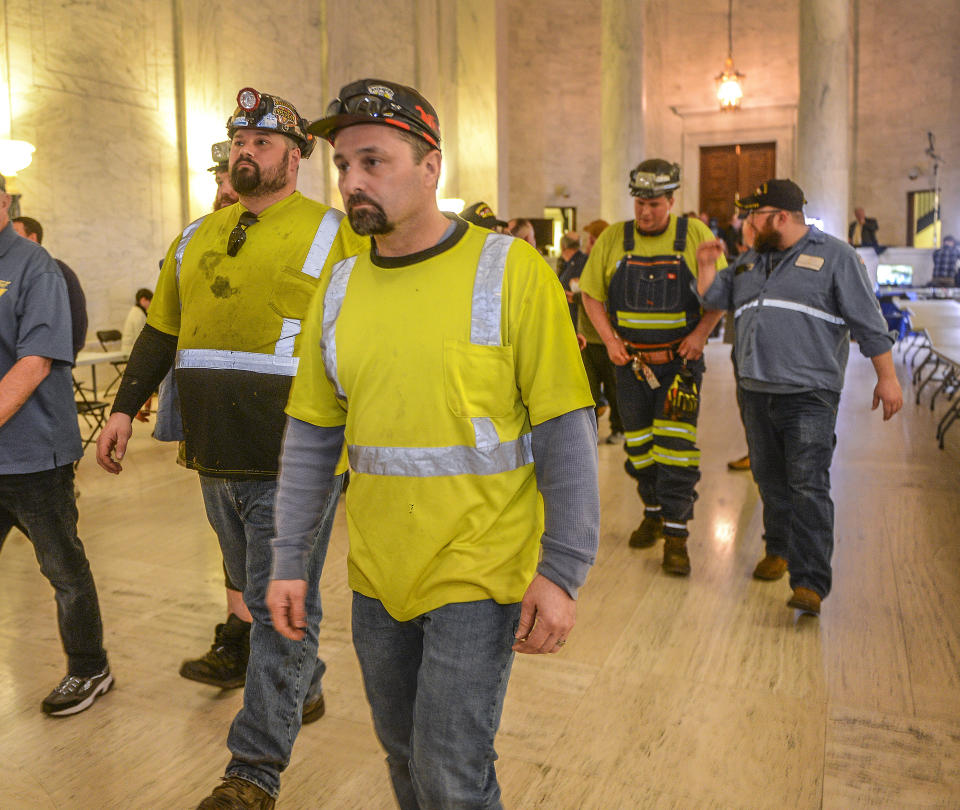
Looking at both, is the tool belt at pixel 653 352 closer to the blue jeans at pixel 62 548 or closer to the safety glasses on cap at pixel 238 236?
the safety glasses on cap at pixel 238 236

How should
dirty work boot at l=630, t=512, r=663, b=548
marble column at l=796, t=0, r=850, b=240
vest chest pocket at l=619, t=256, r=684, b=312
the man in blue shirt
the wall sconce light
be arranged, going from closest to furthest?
the man in blue shirt, vest chest pocket at l=619, t=256, r=684, b=312, dirty work boot at l=630, t=512, r=663, b=548, the wall sconce light, marble column at l=796, t=0, r=850, b=240

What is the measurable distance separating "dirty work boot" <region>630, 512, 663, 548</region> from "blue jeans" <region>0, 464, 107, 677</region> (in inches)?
110

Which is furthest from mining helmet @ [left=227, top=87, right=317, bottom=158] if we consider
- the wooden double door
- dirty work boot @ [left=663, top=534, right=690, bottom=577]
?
the wooden double door

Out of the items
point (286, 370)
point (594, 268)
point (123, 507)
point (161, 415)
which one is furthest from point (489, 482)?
point (123, 507)

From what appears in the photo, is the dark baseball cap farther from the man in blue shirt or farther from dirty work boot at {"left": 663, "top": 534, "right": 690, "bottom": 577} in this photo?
the man in blue shirt

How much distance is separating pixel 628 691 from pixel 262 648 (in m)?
1.44

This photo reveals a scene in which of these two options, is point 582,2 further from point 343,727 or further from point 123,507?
point 343,727

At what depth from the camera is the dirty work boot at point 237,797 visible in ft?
7.62

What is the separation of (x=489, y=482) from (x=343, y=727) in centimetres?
171

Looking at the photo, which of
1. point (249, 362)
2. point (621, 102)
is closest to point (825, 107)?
point (621, 102)

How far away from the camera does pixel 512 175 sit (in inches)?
971

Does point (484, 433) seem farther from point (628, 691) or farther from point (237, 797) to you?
point (628, 691)

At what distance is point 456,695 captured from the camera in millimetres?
1720

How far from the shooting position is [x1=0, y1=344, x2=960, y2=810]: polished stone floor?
2754 millimetres
